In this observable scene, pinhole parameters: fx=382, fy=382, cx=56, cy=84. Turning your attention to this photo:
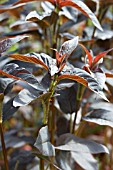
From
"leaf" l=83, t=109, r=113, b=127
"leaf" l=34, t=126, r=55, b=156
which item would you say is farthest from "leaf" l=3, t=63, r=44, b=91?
"leaf" l=83, t=109, r=113, b=127

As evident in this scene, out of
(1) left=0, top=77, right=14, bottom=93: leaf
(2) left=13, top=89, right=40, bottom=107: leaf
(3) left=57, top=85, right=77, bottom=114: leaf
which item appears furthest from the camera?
(3) left=57, top=85, right=77, bottom=114: leaf

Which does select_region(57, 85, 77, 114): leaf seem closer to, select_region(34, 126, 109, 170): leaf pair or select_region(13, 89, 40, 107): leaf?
select_region(34, 126, 109, 170): leaf pair

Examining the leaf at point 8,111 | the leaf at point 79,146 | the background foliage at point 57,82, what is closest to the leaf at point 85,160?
the background foliage at point 57,82

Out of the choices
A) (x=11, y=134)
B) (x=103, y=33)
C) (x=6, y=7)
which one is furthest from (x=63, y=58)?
(x=11, y=134)

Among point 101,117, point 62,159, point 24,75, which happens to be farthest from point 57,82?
point 62,159

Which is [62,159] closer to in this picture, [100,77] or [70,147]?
[70,147]
